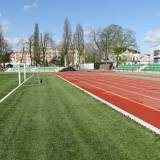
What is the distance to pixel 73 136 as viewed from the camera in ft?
27.5

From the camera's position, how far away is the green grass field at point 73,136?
22.2 feet

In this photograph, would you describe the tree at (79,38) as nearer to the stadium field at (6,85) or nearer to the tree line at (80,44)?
the tree line at (80,44)

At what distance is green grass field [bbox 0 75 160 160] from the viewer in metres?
6.76

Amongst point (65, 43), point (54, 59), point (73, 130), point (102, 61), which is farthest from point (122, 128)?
point (54, 59)

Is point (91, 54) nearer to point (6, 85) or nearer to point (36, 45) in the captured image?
point (36, 45)

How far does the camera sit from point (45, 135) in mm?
8516

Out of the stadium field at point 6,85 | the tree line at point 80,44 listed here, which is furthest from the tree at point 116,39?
the stadium field at point 6,85

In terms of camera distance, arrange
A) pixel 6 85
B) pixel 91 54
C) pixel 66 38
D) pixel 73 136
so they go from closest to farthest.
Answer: pixel 73 136 → pixel 6 85 → pixel 66 38 → pixel 91 54

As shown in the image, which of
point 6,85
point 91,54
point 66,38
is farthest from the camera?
point 91,54

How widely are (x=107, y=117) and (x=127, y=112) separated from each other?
52.2 inches

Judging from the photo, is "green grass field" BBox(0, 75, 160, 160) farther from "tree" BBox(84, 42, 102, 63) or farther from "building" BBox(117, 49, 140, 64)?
"tree" BBox(84, 42, 102, 63)

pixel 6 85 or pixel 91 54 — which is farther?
pixel 91 54

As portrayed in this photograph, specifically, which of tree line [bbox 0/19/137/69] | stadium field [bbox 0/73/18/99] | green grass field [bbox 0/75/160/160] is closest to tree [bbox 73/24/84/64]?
tree line [bbox 0/19/137/69]

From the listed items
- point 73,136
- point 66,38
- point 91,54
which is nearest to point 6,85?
point 73,136
